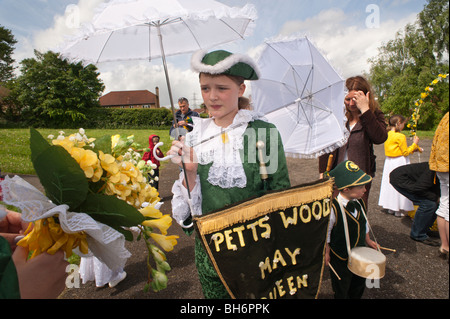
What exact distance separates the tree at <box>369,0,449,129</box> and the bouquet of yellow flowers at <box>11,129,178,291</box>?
112 cm

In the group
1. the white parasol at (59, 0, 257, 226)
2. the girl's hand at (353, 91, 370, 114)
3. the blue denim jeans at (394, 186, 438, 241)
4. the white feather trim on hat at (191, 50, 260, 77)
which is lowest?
the blue denim jeans at (394, 186, 438, 241)

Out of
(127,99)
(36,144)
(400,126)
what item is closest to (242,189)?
(36,144)

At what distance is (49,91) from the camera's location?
85.0 ft

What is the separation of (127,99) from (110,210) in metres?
66.8

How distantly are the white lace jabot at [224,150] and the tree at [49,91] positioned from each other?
2698 cm

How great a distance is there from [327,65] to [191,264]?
2967 millimetres

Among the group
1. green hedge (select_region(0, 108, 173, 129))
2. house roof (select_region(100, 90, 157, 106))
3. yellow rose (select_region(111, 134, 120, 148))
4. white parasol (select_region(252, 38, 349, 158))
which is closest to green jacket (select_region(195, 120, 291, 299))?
yellow rose (select_region(111, 134, 120, 148))

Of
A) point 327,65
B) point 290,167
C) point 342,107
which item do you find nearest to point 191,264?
point 342,107

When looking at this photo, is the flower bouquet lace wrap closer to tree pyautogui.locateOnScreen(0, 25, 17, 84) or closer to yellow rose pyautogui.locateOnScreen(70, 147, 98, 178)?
yellow rose pyautogui.locateOnScreen(70, 147, 98, 178)

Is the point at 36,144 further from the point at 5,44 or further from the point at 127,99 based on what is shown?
the point at 127,99

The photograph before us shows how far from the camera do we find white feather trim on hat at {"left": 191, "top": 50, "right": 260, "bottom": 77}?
127cm

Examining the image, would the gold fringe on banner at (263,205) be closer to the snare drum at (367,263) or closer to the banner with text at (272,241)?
the banner with text at (272,241)

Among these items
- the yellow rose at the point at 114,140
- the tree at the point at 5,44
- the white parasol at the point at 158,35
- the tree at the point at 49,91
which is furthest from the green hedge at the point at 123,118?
the yellow rose at the point at 114,140

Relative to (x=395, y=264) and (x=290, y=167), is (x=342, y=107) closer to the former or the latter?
(x=395, y=264)
